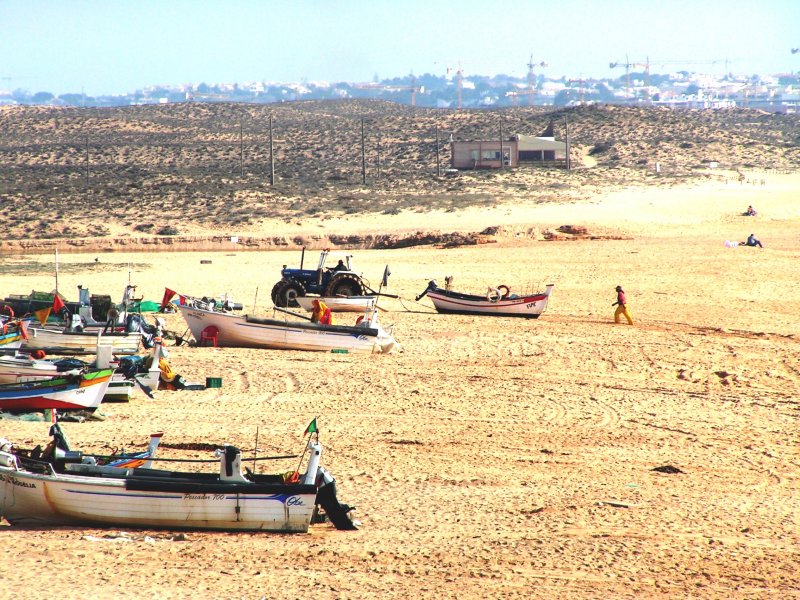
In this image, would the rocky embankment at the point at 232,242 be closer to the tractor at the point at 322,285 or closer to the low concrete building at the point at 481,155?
the tractor at the point at 322,285

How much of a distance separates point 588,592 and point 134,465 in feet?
17.4

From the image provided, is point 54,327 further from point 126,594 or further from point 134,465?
point 126,594

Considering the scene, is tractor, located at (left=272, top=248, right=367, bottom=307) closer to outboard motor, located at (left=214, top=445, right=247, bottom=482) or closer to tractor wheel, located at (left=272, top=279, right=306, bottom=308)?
tractor wheel, located at (left=272, top=279, right=306, bottom=308)

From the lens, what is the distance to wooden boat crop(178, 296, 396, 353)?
73.5 feet

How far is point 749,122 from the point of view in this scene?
104 m

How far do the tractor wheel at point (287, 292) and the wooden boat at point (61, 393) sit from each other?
11.0 metres

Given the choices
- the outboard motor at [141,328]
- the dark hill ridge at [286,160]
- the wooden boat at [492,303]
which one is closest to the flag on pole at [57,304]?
the outboard motor at [141,328]

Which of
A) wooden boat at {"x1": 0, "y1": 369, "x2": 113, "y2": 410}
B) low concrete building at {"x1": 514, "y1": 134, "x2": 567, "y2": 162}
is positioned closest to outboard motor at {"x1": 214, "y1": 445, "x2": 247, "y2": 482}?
wooden boat at {"x1": 0, "y1": 369, "x2": 113, "y2": 410}

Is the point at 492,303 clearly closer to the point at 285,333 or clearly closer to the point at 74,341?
the point at 285,333

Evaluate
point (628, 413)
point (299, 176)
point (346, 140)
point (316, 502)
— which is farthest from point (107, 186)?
point (316, 502)

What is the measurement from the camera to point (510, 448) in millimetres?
15734

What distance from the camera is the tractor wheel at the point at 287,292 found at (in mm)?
27797

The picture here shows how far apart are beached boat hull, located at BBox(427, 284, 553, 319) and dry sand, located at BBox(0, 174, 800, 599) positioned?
0.48 m

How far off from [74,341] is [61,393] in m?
5.58
